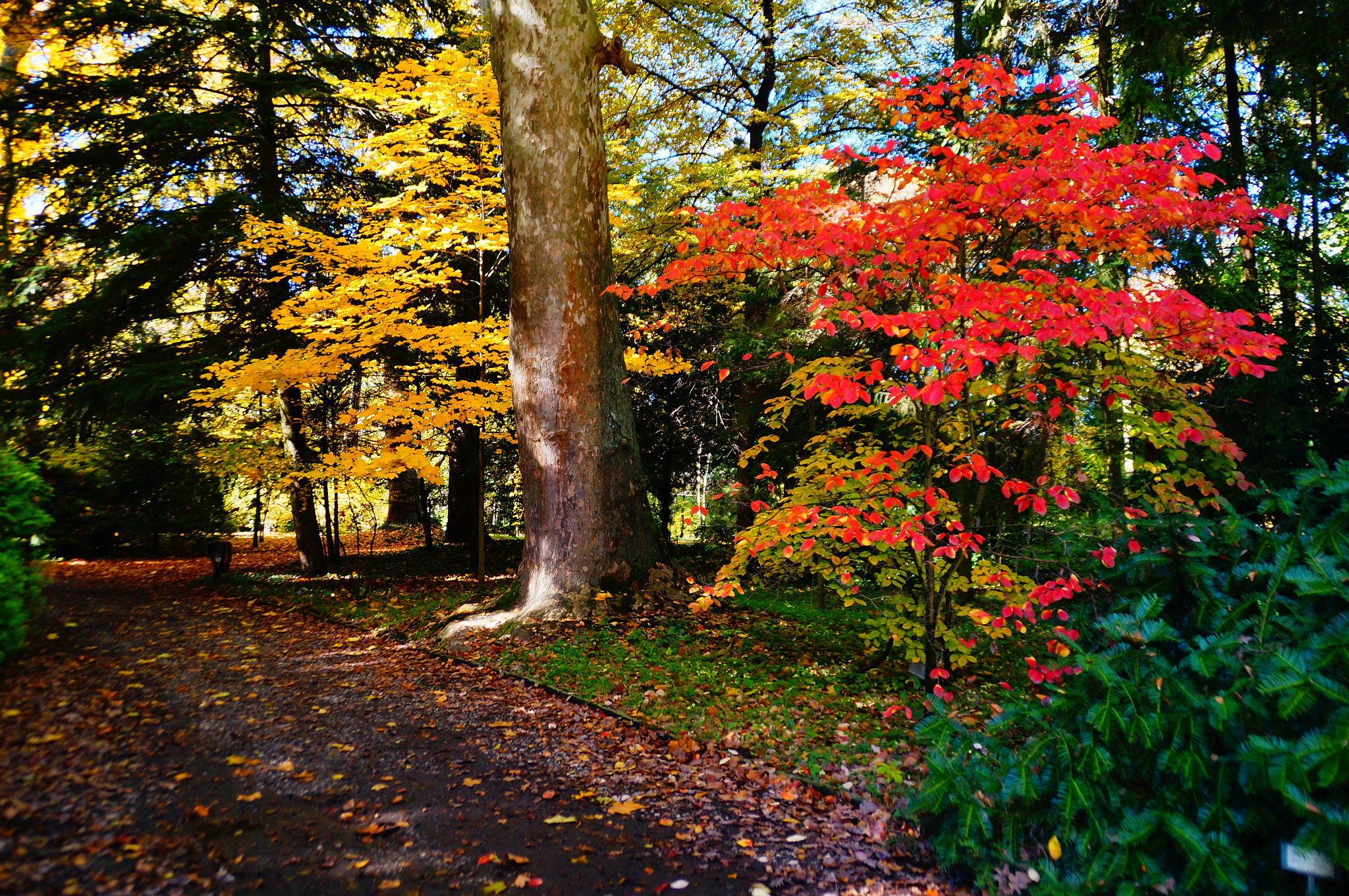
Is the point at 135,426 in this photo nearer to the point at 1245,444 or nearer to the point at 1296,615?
the point at 1296,615

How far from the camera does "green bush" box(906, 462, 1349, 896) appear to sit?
1738mm

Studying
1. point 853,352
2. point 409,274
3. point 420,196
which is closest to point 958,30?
point 853,352

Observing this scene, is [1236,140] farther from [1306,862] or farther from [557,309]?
[1306,862]

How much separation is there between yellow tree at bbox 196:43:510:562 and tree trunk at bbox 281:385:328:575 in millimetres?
921

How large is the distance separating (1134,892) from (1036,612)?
3.55m

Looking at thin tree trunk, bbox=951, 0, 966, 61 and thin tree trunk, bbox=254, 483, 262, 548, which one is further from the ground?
thin tree trunk, bbox=951, 0, 966, 61

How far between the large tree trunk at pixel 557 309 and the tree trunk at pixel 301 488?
4.53m

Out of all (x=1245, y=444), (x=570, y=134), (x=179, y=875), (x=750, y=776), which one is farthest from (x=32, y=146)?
(x=1245, y=444)

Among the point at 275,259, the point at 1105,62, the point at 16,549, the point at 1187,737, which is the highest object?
the point at 1105,62

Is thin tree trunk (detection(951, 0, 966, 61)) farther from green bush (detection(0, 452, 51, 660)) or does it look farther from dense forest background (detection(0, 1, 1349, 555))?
green bush (detection(0, 452, 51, 660))

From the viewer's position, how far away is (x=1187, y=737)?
1996 mm

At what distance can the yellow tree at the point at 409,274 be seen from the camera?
7031 mm

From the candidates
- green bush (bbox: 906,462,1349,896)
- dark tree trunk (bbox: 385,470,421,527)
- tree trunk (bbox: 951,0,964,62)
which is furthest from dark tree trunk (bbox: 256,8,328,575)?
tree trunk (bbox: 951,0,964,62)

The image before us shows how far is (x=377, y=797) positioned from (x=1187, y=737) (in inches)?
128
